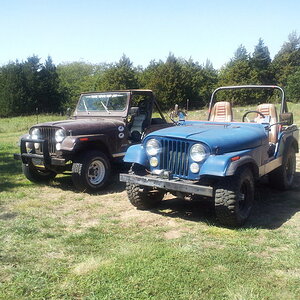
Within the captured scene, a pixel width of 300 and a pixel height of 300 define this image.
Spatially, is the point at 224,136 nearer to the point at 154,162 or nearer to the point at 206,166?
the point at 206,166

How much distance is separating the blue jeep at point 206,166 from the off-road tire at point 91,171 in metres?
1.24

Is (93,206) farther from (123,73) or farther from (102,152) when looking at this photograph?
(123,73)

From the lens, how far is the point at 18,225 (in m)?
4.58

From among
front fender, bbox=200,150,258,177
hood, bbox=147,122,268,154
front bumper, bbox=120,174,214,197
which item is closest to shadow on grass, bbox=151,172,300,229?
front bumper, bbox=120,174,214,197

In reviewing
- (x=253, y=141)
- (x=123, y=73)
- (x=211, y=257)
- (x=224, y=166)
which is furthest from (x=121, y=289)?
(x=123, y=73)

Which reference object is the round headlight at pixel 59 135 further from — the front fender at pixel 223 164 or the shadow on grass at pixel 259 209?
the front fender at pixel 223 164

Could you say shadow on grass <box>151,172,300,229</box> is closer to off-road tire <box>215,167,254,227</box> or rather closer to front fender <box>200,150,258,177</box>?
off-road tire <box>215,167,254,227</box>

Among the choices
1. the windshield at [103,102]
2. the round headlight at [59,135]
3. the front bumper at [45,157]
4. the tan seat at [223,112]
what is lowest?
the front bumper at [45,157]

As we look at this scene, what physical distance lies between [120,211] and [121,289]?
239cm

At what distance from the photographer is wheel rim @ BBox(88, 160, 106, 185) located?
6.42 meters

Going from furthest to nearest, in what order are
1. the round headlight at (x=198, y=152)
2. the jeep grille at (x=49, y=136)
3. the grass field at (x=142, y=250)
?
the jeep grille at (x=49, y=136)
the round headlight at (x=198, y=152)
the grass field at (x=142, y=250)

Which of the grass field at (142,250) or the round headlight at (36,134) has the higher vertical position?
the round headlight at (36,134)

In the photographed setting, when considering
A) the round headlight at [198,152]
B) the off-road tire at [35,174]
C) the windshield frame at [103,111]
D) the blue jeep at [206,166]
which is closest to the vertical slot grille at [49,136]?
the off-road tire at [35,174]

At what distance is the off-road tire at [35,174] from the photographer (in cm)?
695
